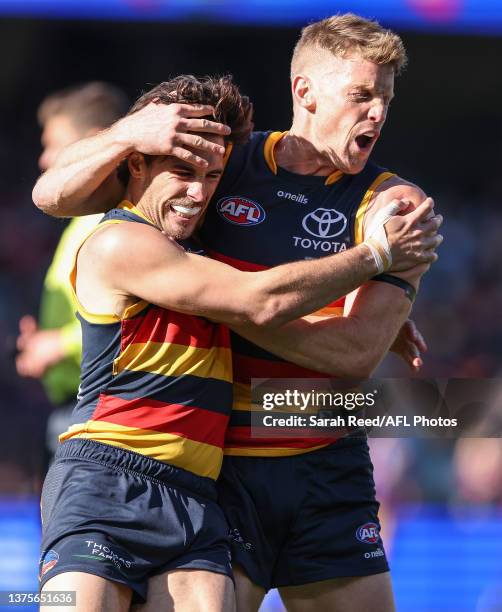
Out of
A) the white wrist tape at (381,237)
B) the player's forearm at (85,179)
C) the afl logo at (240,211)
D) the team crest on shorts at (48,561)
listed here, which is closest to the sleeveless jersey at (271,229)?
the afl logo at (240,211)

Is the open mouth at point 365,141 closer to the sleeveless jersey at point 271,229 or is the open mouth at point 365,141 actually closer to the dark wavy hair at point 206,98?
the sleeveless jersey at point 271,229

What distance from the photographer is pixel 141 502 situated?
3.06m

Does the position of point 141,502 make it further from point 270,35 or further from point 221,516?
point 270,35

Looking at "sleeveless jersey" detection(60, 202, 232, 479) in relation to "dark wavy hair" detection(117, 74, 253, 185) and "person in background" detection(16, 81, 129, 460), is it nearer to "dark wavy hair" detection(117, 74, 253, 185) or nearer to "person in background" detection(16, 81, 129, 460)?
"dark wavy hair" detection(117, 74, 253, 185)

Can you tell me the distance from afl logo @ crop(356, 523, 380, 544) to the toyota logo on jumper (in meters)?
0.98

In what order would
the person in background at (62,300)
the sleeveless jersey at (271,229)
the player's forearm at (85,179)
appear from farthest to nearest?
the person in background at (62,300), the sleeveless jersey at (271,229), the player's forearm at (85,179)

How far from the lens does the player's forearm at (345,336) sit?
3.30 m

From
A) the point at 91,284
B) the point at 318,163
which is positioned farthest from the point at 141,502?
the point at 318,163

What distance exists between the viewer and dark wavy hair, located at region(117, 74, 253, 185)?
3.42 meters

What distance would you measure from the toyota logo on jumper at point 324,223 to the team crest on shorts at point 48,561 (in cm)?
131

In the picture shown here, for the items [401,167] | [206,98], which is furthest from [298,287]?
[401,167]

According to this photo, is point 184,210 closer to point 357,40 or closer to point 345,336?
point 345,336

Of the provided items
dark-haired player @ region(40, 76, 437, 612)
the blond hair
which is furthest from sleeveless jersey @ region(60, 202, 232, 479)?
the blond hair

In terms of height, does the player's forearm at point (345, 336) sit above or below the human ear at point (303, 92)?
below
